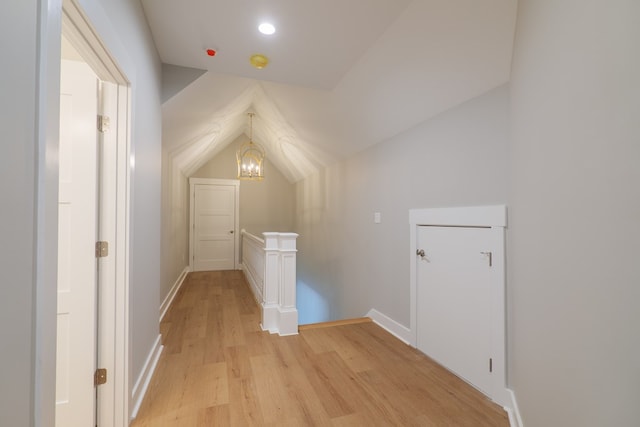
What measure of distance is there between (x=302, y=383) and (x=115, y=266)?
51.7 inches

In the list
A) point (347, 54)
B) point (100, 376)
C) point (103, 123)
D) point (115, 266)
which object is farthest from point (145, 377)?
point (347, 54)

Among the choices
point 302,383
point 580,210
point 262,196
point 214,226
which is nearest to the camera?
point 580,210

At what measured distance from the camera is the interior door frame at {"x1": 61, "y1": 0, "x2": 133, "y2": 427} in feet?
4.38

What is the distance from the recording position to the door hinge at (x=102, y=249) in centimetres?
133

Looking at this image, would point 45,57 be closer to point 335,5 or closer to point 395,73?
point 335,5

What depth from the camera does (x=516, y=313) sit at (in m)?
1.45

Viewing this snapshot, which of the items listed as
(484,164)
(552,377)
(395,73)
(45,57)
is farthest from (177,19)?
(552,377)

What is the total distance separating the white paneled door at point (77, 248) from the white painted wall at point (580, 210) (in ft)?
6.07

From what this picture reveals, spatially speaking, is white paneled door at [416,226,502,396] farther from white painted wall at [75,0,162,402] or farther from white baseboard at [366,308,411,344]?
white painted wall at [75,0,162,402]

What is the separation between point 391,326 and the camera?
2.62 metres

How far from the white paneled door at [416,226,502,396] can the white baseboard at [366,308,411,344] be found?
166 millimetres

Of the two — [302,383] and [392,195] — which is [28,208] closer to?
[302,383]

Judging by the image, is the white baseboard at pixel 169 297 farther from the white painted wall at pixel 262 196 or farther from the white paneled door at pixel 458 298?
the white paneled door at pixel 458 298

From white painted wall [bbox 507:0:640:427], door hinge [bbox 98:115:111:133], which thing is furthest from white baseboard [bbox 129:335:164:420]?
white painted wall [bbox 507:0:640:427]
